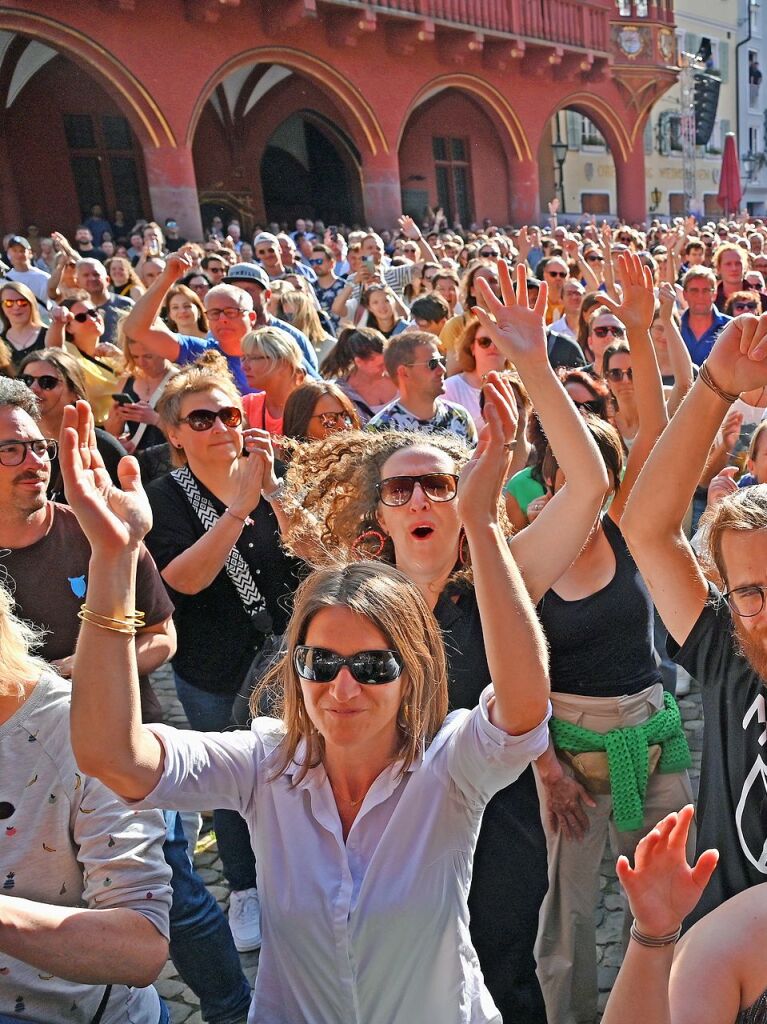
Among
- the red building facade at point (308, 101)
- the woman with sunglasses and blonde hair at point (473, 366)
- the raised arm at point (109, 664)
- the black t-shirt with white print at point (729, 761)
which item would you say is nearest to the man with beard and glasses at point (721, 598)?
the black t-shirt with white print at point (729, 761)

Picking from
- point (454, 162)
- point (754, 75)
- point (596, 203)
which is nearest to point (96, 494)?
point (454, 162)

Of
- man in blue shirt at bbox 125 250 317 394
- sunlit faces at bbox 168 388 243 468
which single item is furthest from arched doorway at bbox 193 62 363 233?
sunlit faces at bbox 168 388 243 468

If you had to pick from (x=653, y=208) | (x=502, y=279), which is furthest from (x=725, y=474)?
(x=653, y=208)

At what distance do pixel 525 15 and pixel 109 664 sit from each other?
22.0 metres

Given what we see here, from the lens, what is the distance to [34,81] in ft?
58.5

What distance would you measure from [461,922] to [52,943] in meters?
0.68

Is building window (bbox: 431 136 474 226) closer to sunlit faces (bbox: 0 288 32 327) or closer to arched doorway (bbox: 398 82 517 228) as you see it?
arched doorway (bbox: 398 82 517 228)

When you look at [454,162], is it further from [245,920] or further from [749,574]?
[749,574]

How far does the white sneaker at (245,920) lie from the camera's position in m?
2.92

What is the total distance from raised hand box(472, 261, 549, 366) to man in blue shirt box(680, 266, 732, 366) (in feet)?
13.4

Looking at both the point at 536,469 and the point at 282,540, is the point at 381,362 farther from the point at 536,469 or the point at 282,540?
the point at 282,540

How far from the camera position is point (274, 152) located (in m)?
22.7

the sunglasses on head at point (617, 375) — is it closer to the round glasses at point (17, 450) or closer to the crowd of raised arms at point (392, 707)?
the crowd of raised arms at point (392, 707)

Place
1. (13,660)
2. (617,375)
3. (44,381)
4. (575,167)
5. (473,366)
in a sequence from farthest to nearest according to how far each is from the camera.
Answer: (575,167), (473,366), (617,375), (44,381), (13,660)
